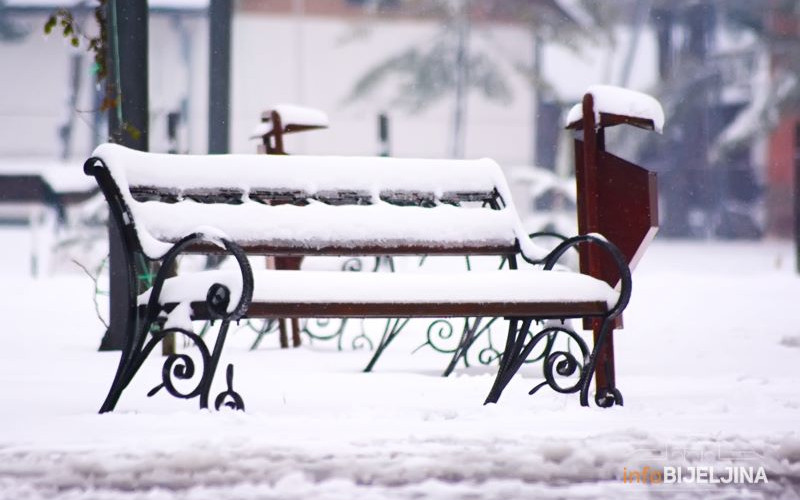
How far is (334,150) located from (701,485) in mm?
22271

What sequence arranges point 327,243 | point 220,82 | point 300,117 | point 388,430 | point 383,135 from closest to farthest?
1. point 388,430
2. point 327,243
3. point 300,117
4. point 383,135
5. point 220,82

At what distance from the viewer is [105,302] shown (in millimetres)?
10570

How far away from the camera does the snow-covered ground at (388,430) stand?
10.6ft

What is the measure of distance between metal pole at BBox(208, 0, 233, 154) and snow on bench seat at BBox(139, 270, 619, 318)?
6103 millimetres

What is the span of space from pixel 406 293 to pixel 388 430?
1.71ft

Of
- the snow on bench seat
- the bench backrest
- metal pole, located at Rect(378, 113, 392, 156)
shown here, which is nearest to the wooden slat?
the bench backrest

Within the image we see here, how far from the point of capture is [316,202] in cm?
499

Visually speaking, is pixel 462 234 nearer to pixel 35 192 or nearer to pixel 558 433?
pixel 558 433

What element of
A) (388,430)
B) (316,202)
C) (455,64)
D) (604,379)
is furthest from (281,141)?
(455,64)

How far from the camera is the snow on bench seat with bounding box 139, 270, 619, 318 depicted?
4.02 meters

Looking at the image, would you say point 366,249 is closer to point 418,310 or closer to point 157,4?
point 418,310

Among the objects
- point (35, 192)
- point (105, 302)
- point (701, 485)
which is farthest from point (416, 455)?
point (35, 192)

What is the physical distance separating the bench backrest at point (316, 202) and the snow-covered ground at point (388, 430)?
2.24 ft

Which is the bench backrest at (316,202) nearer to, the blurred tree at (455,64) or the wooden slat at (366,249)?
the wooden slat at (366,249)
